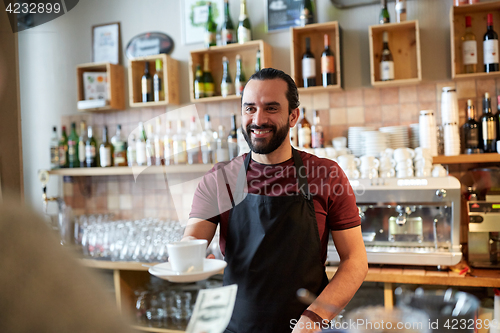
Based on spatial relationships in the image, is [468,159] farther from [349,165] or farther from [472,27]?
[472,27]

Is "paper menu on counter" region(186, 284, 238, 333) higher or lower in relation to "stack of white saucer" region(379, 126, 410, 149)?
lower

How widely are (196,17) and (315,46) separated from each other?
92cm

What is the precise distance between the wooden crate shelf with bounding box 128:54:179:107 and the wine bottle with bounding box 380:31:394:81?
1.44 metres

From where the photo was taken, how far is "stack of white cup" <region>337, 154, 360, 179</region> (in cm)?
217

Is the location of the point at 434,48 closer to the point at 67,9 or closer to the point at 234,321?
the point at 234,321

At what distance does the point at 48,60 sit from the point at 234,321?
3052 millimetres

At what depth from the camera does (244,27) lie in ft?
8.93

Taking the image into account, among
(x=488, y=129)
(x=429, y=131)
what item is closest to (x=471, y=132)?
(x=488, y=129)

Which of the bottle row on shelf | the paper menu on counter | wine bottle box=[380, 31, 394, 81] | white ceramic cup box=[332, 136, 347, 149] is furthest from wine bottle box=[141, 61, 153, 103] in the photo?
the paper menu on counter

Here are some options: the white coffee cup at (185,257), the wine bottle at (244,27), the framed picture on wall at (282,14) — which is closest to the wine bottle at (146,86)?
the wine bottle at (244,27)

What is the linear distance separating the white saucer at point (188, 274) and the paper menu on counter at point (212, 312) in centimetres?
19

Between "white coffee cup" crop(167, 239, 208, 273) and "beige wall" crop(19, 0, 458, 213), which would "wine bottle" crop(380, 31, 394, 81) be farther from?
"white coffee cup" crop(167, 239, 208, 273)

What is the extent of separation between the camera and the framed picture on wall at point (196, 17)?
9.55 ft

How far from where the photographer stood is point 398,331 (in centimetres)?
39
